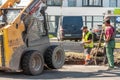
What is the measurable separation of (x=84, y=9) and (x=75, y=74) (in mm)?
42485

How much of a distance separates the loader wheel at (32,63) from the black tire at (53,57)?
0.59 m

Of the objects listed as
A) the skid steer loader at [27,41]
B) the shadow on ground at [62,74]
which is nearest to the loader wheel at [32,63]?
the skid steer loader at [27,41]

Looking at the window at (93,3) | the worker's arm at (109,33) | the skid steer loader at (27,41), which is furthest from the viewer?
the window at (93,3)

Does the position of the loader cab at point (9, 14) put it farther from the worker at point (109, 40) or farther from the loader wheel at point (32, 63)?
the worker at point (109, 40)

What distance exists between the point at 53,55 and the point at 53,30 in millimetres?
38838

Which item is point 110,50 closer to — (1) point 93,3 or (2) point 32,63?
(2) point 32,63

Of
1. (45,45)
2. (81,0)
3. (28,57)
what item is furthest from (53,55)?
(81,0)

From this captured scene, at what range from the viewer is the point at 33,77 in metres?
15.1

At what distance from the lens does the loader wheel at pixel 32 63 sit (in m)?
15.2

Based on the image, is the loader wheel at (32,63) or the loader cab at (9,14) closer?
the loader wheel at (32,63)

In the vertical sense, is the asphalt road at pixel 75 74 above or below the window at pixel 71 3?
below

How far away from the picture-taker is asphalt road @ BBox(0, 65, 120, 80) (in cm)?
1493

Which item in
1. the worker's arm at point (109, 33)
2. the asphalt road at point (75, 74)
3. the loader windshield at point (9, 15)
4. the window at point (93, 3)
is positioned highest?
the window at point (93, 3)

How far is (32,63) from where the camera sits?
50.8 ft
